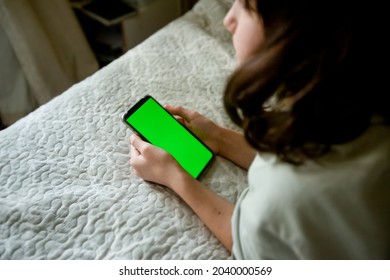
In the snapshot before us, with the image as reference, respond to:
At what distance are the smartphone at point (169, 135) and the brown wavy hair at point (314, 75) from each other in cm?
28

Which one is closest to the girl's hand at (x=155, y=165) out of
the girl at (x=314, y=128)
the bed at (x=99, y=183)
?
the bed at (x=99, y=183)

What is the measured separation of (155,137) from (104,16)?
3.14 ft

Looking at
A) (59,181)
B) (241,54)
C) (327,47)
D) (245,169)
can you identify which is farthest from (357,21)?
(59,181)

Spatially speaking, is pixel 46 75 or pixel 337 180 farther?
pixel 46 75

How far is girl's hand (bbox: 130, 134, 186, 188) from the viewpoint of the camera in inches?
25.6

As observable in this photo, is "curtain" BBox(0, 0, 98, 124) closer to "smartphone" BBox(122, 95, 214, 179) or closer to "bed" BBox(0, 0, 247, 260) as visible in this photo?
"bed" BBox(0, 0, 247, 260)

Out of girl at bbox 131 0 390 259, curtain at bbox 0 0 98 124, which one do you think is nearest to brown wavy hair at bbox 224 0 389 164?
girl at bbox 131 0 390 259

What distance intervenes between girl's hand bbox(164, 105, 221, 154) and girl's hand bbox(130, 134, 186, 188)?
0.12m

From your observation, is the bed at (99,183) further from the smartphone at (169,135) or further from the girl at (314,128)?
the girl at (314,128)

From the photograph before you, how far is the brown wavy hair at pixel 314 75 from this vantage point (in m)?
0.36

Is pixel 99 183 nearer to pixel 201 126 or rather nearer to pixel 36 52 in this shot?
pixel 201 126

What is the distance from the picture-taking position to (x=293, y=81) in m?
0.40

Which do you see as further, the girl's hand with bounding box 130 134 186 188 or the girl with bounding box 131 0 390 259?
the girl's hand with bounding box 130 134 186 188

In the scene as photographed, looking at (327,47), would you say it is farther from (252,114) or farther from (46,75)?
(46,75)
